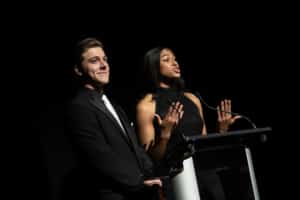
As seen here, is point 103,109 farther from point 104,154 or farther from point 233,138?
point 233,138

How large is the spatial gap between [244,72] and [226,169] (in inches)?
66.5

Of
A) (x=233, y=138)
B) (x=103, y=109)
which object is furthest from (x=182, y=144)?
(x=103, y=109)

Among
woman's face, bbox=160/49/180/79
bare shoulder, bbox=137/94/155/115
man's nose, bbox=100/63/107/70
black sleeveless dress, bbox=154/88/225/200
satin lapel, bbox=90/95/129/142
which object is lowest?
black sleeveless dress, bbox=154/88/225/200

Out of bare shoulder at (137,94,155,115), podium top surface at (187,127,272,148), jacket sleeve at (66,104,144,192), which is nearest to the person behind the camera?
jacket sleeve at (66,104,144,192)

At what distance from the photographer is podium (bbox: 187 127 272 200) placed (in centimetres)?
203

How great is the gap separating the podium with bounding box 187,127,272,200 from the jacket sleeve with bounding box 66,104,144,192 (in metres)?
0.31

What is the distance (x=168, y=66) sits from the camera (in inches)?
116

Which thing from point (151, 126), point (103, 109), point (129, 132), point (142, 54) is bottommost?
point (151, 126)

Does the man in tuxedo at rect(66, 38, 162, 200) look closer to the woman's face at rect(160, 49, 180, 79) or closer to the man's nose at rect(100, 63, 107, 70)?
the man's nose at rect(100, 63, 107, 70)

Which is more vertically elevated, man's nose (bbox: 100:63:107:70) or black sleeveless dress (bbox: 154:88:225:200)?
man's nose (bbox: 100:63:107:70)

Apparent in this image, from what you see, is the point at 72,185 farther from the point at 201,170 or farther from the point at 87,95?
the point at 201,170

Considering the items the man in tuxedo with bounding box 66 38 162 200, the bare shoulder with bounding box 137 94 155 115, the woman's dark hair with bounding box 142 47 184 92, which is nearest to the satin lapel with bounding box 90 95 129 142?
the man in tuxedo with bounding box 66 38 162 200

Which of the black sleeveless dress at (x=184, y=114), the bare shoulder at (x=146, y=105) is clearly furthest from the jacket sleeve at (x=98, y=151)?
the bare shoulder at (x=146, y=105)

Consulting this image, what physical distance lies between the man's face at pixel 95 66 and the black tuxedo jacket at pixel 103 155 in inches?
5.6
